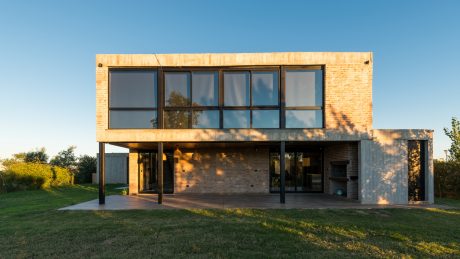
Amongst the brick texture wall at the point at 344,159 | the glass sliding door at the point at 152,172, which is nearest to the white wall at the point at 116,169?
the glass sliding door at the point at 152,172

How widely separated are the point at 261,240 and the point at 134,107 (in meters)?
7.03

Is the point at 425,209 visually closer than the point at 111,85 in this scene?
Yes

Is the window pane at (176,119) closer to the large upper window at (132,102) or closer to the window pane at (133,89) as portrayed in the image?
the large upper window at (132,102)

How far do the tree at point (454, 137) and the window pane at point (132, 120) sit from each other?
18.1 meters

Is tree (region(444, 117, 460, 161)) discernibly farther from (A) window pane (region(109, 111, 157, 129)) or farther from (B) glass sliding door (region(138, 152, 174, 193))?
(A) window pane (region(109, 111, 157, 129))

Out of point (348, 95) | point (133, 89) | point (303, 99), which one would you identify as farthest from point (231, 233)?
point (348, 95)

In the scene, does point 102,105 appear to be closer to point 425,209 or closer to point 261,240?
point 261,240

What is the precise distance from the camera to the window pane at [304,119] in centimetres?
1026

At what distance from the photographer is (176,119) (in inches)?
407

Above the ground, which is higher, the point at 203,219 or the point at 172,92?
the point at 172,92

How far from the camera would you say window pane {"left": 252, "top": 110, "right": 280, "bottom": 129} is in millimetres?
10250

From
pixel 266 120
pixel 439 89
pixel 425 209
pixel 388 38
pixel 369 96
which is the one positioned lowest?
pixel 425 209

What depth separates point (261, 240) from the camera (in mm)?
5355

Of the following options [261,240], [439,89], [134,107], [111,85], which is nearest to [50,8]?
[111,85]
